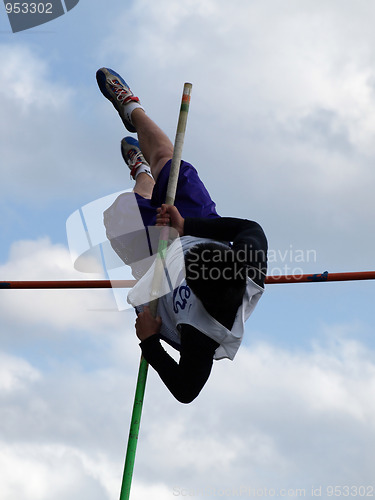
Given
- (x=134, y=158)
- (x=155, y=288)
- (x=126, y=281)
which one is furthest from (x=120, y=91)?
(x=155, y=288)

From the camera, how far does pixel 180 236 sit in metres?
4.55

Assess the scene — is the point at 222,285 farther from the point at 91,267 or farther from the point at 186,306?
the point at 91,267

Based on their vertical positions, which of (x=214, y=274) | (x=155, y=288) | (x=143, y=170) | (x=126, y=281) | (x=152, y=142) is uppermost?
(x=143, y=170)

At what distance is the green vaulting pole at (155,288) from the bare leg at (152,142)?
12.7 inches

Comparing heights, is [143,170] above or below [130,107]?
below

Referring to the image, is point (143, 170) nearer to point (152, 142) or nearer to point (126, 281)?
point (152, 142)

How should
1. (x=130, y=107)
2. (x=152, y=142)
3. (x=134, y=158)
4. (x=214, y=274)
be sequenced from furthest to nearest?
(x=134, y=158)
(x=130, y=107)
(x=152, y=142)
(x=214, y=274)

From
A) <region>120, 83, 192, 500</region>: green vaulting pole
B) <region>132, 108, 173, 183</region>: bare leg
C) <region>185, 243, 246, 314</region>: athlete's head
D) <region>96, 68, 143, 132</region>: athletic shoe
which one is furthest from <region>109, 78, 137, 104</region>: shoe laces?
<region>185, 243, 246, 314</region>: athlete's head

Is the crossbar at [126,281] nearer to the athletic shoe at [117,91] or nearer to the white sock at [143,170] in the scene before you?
the white sock at [143,170]

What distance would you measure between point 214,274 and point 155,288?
706 millimetres

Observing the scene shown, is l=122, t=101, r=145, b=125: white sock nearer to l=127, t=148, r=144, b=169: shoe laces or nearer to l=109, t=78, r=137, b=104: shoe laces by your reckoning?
l=109, t=78, r=137, b=104: shoe laces

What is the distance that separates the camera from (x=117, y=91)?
5.86 m

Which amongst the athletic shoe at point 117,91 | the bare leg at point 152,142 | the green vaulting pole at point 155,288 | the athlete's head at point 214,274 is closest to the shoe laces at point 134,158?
the athletic shoe at point 117,91

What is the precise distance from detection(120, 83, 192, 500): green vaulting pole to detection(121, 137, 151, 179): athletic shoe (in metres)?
1.22
